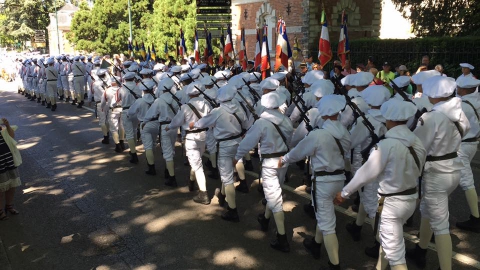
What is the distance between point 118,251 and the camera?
5.75m

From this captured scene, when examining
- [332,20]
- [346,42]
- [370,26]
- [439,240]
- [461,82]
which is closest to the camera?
[439,240]

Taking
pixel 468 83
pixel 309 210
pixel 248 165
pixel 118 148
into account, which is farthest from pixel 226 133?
pixel 118 148

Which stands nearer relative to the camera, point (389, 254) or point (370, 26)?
point (389, 254)

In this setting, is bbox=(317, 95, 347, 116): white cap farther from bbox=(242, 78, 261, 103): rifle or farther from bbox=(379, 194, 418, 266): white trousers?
bbox=(242, 78, 261, 103): rifle

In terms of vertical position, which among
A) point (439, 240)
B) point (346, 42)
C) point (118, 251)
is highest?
point (346, 42)

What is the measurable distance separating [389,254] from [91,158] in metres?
7.92

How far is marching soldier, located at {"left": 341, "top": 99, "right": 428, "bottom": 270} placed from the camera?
4.23m

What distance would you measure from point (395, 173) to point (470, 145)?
2734 mm

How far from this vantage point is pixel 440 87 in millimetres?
5105

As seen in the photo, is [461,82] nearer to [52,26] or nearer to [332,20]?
[332,20]

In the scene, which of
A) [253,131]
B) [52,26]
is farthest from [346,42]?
[52,26]

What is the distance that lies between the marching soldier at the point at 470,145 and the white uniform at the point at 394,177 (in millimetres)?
2081

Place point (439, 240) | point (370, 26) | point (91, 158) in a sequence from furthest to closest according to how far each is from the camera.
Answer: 1. point (370, 26)
2. point (91, 158)
3. point (439, 240)

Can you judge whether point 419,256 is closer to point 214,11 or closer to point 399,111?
A: point 399,111
